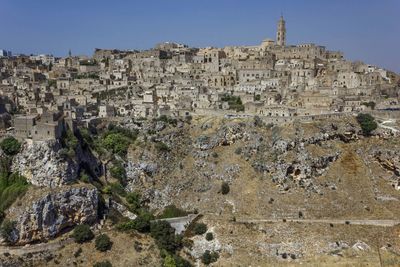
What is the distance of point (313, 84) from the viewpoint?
2844 inches

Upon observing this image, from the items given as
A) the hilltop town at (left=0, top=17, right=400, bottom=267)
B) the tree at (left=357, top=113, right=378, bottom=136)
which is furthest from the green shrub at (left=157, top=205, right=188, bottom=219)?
the tree at (left=357, top=113, right=378, bottom=136)

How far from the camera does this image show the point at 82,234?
148 feet

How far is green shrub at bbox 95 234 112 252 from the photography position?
4438 cm

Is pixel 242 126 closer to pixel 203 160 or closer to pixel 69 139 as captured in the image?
pixel 203 160

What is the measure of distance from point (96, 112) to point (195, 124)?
1329 centimetres

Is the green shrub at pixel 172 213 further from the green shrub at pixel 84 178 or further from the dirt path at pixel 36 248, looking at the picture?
the dirt path at pixel 36 248

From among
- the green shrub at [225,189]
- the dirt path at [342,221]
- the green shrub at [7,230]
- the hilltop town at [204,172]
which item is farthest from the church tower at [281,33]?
the green shrub at [7,230]

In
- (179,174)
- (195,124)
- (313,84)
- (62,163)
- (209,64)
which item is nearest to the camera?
(62,163)

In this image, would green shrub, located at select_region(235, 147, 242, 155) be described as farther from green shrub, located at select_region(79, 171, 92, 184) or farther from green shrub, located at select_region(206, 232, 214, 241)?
green shrub, located at select_region(79, 171, 92, 184)

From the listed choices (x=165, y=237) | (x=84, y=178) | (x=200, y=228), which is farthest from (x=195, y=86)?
(x=165, y=237)

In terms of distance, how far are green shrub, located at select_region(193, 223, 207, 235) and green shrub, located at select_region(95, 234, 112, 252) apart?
26.7 ft

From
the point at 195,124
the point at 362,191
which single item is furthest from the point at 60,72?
the point at 362,191

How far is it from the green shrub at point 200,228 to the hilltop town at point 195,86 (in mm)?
16108

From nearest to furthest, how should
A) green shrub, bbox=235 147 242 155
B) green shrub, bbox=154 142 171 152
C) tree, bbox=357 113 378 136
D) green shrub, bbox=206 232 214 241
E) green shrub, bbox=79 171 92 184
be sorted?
green shrub, bbox=206 232 214 241, green shrub, bbox=79 171 92 184, green shrub, bbox=235 147 242 155, tree, bbox=357 113 378 136, green shrub, bbox=154 142 171 152
